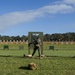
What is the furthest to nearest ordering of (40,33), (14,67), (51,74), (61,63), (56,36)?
(56,36)
(40,33)
(61,63)
(14,67)
(51,74)

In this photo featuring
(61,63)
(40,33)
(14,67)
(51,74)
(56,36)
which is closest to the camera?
(51,74)

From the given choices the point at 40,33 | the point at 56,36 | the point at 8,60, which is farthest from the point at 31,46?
the point at 56,36

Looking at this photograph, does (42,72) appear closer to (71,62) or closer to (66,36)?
(71,62)

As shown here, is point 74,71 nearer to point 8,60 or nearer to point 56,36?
point 8,60

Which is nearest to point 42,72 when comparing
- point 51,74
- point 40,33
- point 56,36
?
point 51,74

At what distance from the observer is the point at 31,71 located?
66.4 ft

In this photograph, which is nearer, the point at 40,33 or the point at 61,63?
the point at 61,63

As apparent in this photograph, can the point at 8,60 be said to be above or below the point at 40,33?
below

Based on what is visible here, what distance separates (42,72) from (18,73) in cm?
171

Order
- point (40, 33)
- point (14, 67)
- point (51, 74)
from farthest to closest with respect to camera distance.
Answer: point (40, 33) → point (14, 67) → point (51, 74)

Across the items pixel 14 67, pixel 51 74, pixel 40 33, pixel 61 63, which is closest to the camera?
pixel 51 74

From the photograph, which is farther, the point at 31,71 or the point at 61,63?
the point at 61,63

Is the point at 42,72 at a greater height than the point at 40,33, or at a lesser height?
lesser

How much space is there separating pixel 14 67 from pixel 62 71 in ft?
12.1
